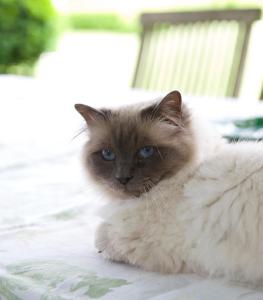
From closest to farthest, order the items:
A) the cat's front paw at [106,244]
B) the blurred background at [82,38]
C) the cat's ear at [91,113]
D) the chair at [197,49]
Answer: the cat's front paw at [106,244]
the cat's ear at [91,113]
the chair at [197,49]
the blurred background at [82,38]

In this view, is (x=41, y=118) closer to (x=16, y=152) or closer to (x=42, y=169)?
(x=16, y=152)

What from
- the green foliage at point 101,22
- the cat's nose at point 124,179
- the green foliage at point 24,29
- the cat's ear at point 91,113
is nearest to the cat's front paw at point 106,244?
the cat's nose at point 124,179

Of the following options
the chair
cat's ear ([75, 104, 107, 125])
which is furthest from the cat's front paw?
the chair

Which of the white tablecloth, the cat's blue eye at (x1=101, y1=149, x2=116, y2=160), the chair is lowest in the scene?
the white tablecloth

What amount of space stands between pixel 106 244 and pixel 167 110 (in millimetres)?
310

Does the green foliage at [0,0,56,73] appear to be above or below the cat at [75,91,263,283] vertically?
above

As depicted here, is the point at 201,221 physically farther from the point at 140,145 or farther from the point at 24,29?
the point at 24,29

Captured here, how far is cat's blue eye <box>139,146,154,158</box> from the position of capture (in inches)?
41.6

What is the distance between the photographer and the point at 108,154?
3.56 ft

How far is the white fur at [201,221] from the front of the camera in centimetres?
91

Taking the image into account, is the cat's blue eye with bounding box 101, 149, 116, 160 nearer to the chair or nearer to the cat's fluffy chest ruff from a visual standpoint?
the cat's fluffy chest ruff

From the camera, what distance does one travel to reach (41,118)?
2.16 m

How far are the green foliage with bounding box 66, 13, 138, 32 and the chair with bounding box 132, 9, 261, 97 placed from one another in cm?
270

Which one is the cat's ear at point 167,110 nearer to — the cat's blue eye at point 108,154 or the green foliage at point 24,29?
the cat's blue eye at point 108,154
